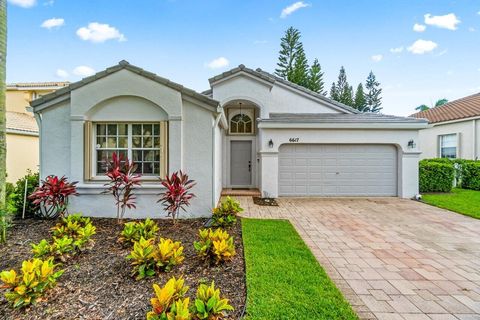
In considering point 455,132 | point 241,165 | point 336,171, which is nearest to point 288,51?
point 455,132

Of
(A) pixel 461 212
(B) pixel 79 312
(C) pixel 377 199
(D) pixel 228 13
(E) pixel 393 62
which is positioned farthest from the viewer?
(E) pixel 393 62

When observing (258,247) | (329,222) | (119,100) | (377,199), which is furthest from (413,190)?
(119,100)

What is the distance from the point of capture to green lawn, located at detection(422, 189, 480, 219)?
895cm

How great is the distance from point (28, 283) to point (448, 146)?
22.4 m

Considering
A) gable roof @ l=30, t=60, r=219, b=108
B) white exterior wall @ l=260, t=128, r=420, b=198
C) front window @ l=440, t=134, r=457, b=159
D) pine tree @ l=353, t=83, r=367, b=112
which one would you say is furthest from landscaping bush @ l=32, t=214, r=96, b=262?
pine tree @ l=353, t=83, r=367, b=112

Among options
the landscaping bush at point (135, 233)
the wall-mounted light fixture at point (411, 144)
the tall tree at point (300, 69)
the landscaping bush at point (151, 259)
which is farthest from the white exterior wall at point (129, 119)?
the tall tree at point (300, 69)

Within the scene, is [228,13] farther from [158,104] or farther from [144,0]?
[158,104]

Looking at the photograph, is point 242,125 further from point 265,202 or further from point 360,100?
point 360,100

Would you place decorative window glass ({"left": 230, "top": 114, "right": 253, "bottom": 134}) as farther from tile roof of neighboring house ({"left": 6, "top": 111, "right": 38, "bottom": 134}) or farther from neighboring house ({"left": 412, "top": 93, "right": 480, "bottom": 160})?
tile roof of neighboring house ({"left": 6, "top": 111, "right": 38, "bottom": 134})

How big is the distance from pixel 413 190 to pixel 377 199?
1770 millimetres

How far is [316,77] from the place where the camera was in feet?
108

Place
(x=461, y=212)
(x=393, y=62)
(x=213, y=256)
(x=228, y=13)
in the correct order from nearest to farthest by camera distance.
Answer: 1. (x=213, y=256)
2. (x=461, y=212)
3. (x=228, y=13)
4. (x=393, y=62)

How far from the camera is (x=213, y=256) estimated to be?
4285mm

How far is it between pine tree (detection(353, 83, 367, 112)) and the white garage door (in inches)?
1321
